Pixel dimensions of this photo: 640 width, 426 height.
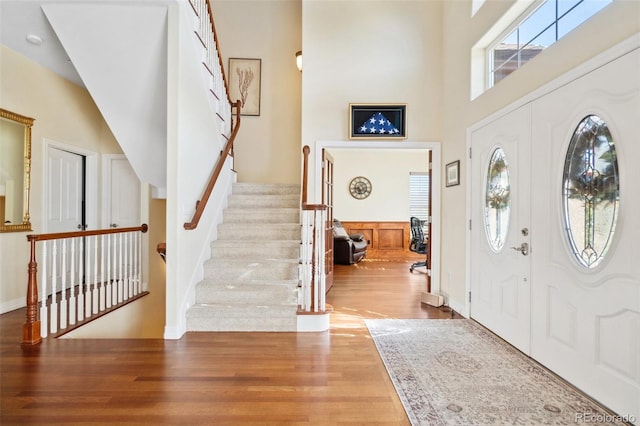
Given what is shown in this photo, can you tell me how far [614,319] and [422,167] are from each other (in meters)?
7.25

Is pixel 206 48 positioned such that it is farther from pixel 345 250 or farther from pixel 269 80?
pixel 345 250

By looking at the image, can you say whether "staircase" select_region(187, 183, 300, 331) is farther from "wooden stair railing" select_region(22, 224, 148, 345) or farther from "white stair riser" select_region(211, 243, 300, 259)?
"wooden stair railing" select_region(22, 224, 148, 345)

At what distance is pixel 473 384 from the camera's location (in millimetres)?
2170

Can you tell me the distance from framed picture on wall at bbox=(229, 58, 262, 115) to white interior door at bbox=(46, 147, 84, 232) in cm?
256

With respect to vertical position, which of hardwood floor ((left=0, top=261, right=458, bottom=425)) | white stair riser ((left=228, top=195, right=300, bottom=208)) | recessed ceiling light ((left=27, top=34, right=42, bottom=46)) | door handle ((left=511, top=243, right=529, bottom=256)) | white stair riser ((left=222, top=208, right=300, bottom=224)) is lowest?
hardwood floor ((left=0, top=261, right=458, bottom=425))

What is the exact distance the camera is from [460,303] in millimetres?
3703

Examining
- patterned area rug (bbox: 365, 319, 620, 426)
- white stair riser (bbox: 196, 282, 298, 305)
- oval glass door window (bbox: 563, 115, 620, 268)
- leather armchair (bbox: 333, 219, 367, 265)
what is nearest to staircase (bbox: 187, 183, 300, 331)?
white stair riser (bbox: 196, 282, 298, 305)

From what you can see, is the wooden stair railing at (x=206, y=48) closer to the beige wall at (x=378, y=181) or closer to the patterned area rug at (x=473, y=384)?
the patterned area rug at (x=473, y=384)

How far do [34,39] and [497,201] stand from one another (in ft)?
16.1

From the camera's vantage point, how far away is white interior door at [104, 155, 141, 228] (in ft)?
16.9

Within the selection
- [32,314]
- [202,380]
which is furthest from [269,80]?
[202,380]

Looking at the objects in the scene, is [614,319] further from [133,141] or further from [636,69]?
[133,141]

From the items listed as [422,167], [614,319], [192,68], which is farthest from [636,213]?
[422,167]

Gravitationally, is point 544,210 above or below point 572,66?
below
